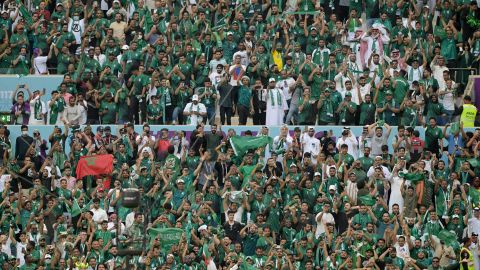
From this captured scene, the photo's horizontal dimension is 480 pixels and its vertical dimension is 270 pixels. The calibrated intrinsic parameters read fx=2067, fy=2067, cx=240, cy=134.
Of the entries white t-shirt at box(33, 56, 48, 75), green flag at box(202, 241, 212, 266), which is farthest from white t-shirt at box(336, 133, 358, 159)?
white t-shirt at box(33, 56, 48, 75)

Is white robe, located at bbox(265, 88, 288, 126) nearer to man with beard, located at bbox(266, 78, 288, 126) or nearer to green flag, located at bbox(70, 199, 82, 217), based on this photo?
man with beard, located at bbox(266, 78, 288, 126)

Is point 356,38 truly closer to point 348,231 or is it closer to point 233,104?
point 233,104

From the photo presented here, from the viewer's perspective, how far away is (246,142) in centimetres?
4497

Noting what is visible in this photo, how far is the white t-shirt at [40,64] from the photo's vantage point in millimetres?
48344

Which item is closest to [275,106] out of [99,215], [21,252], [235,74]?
[235,74]

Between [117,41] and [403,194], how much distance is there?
8286 mm

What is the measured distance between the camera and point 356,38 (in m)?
48.3

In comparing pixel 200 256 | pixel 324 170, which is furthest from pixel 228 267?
pixel 324 170

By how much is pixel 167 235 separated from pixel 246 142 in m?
3.75

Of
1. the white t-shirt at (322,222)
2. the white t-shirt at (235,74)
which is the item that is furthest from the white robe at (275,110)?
the white t-shirt at (322,222)

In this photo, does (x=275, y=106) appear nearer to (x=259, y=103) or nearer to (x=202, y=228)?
(x=259, y=103)

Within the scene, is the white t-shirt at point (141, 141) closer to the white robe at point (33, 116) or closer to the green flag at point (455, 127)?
the white robe at point (33, 116)

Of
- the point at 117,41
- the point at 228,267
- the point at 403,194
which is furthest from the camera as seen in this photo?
the point at 117,41

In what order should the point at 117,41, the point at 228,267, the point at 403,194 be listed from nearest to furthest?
the point at 228,267, the point at 403,194, the point at 117,41
